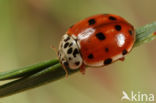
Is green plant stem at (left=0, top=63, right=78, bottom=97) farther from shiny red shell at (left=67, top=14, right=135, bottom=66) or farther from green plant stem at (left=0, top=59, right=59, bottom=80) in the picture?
shiny red shell at (left=67, top=14, right=135, bottom=66)

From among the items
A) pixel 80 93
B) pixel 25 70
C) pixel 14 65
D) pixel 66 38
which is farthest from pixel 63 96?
pixel 25 70

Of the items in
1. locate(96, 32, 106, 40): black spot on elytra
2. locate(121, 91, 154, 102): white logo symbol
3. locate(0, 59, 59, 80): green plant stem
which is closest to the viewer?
locate(0, 59, 59, 80): green plant stem

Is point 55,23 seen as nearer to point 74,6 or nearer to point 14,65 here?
point 74,6

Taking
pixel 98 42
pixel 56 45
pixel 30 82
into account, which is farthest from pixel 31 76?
pixel 56 45

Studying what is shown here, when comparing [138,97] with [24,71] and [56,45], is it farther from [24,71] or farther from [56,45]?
[24,71]

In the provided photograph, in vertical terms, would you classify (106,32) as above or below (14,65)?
above

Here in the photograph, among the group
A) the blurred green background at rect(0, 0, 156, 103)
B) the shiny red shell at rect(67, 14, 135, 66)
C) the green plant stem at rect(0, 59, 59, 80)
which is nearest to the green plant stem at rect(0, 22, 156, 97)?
the green plant stem at rect(0, 59, 59, 80)

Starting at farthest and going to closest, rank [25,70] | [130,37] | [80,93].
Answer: [80,93] < [130,37] < [25,70]
